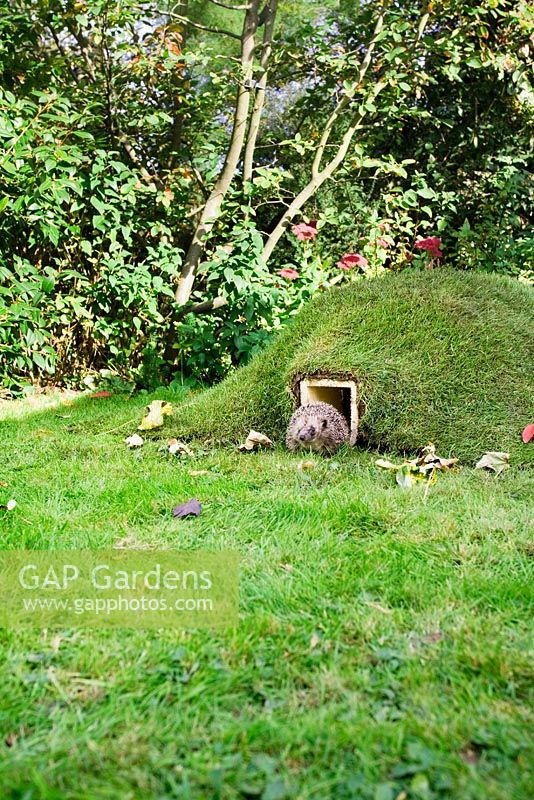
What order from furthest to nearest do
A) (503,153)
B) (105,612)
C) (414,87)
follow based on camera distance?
(503,153) → (414,87) → (105,612)

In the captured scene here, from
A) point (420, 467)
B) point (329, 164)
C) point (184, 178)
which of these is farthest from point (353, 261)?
point (420, 467)

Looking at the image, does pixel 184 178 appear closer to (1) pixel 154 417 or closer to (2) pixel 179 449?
(1) pixel 154 417

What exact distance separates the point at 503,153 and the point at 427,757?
6.49 meters

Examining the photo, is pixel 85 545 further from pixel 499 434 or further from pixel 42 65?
pixel 42 65

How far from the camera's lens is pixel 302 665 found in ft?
4.87

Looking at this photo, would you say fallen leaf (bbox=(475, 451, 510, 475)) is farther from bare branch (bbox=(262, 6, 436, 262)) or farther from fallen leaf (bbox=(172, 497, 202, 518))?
bare branch (bbox=(262, 6, 436, 262))

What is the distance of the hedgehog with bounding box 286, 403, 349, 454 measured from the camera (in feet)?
10.4

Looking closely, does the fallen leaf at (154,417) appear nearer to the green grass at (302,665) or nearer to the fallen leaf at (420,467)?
the green grass at (302,665)

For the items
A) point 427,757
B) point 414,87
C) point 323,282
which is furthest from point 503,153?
point 427,757

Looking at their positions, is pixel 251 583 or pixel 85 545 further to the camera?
pixel 85 545

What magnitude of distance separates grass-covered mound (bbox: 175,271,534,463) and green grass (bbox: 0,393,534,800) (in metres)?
0.61

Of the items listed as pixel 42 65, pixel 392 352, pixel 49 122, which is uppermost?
pixel 42 65

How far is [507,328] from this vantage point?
3.43 metres

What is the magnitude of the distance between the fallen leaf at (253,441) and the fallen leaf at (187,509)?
87 centimetres
